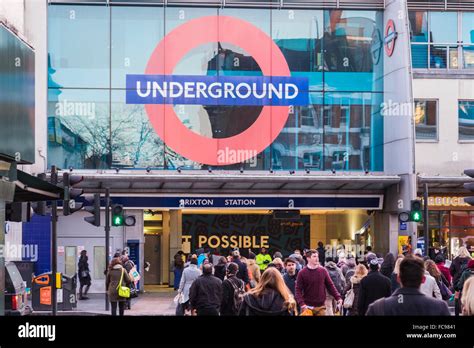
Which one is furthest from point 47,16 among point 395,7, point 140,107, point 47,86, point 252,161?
point 395,7

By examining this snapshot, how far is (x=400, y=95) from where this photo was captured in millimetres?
36031

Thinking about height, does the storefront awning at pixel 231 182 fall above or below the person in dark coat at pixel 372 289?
above

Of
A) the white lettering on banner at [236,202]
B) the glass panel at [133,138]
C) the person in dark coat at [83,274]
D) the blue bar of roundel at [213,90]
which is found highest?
the blue bar of roundel at [213,90]

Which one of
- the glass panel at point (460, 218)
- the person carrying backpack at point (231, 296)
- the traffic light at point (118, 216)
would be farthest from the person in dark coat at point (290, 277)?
the glass panel at point (460, 218)

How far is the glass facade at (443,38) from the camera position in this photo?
37.5 metres

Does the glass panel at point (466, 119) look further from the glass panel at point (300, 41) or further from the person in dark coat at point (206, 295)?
the person in dark coat at point (206, 295)

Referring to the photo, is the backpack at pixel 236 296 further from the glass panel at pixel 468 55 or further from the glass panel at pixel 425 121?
the glass panel at pixel 468 55

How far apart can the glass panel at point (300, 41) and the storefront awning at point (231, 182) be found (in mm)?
3607

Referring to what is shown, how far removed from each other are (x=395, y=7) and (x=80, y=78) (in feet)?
39.5

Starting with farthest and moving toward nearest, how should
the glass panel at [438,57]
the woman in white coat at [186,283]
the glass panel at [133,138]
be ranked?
the glass panel at [438,57], the glass panel at [133,138], the woman in white coat at [186,283]

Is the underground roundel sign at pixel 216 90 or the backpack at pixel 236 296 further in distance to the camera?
the underground roundel sign at pixel 216 90

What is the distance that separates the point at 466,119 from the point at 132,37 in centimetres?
1345

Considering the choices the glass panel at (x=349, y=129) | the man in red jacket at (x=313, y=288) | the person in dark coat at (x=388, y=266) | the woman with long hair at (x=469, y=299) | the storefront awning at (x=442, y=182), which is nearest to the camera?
the woman with long hair at (x=469, y=299)

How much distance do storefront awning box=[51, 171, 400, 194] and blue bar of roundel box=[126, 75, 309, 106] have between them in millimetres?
2681
